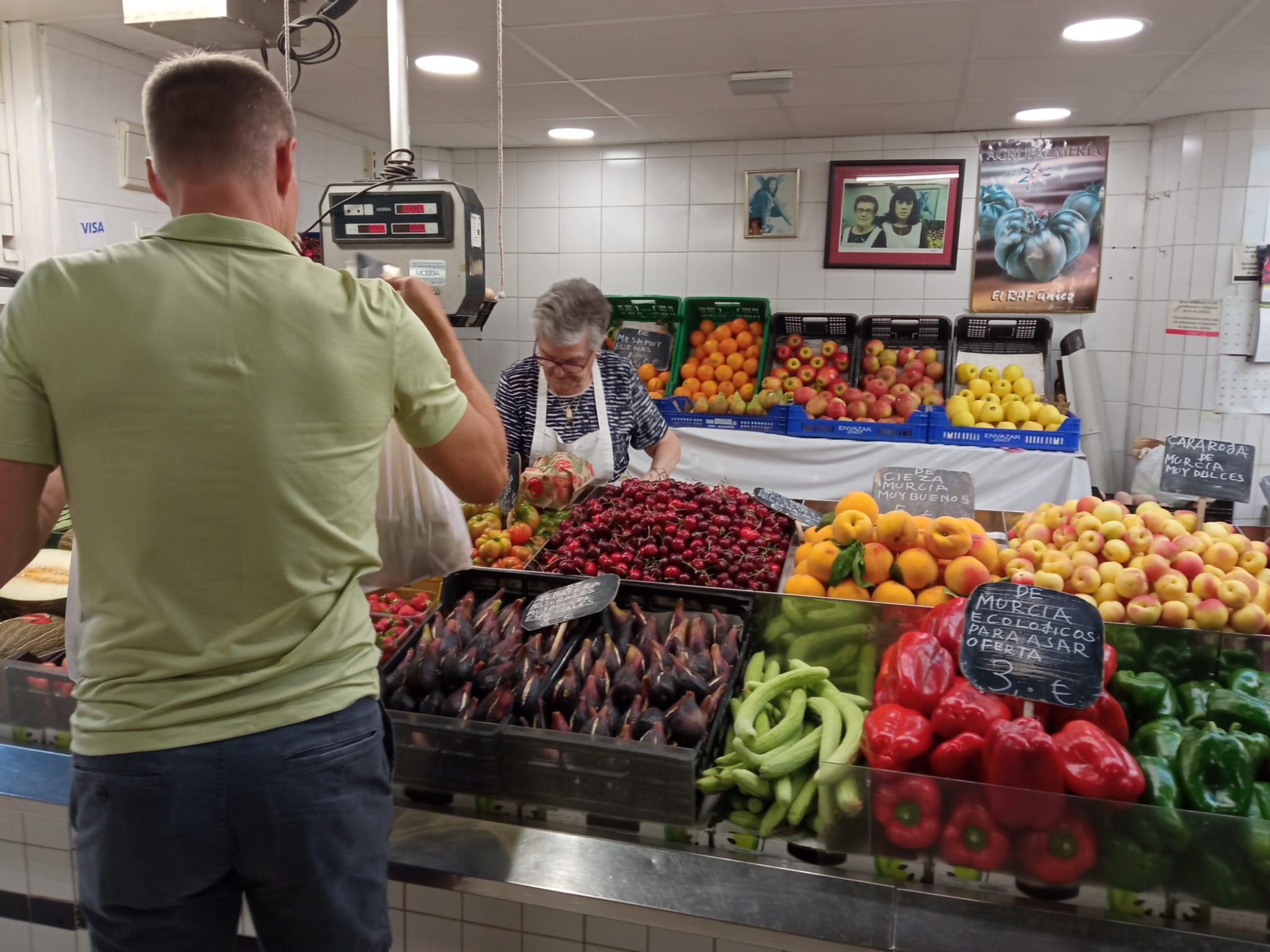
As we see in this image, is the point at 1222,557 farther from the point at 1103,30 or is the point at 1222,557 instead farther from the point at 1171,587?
the point at 1103,30

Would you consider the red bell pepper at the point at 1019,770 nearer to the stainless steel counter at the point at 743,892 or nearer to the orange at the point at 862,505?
the stainless steel counter at the point at 743,892

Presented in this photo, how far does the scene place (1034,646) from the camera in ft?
4.49

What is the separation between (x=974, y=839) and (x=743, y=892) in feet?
1.08

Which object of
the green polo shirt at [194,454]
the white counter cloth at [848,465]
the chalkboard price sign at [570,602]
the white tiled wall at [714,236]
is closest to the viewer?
the green polo shirt at [194,454]

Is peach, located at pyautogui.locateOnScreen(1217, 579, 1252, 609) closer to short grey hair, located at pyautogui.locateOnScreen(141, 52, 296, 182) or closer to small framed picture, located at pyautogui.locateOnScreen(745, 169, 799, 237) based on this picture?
short grey hair, located at pyautogui.locateOnScreen(141, 52, 296, 182)

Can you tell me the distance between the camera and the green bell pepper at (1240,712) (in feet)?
4.75

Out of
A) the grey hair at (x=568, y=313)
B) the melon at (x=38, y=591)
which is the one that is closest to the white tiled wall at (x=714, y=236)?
the grey hair at (x=568, y=313)

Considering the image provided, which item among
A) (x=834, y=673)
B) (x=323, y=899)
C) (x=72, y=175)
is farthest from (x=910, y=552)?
(x=72, y=175)

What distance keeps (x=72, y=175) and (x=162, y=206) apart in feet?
1.67

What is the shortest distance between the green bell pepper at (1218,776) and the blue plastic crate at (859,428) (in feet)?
13.0

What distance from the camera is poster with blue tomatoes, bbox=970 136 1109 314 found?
5.65 m

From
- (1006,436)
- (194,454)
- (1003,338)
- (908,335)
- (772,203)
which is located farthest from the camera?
(772,203)

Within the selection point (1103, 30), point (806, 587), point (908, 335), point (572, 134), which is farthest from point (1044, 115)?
point (806, 587)

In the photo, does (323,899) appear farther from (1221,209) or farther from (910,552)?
(1221,209)
